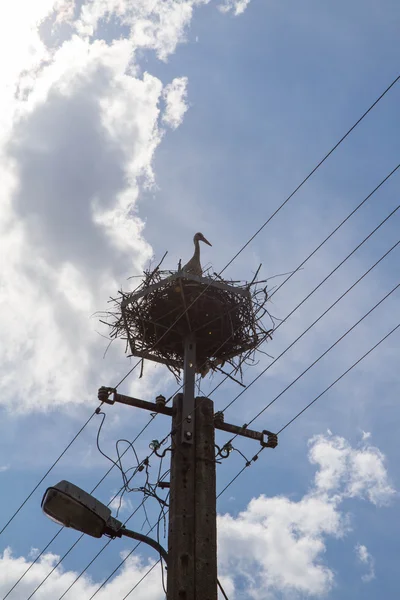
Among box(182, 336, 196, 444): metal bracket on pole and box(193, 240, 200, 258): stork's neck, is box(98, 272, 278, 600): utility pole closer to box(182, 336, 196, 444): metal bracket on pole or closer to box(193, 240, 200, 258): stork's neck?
box(182, 336, 196, 444): metal bracket on pole

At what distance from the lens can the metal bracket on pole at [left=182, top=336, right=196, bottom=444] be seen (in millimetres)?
7422

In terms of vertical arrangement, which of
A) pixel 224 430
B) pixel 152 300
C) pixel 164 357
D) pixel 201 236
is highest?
pixel 201 236

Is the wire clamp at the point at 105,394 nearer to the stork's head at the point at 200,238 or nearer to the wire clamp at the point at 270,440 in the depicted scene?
the wire clamp at the point at 270,440

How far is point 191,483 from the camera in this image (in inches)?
277

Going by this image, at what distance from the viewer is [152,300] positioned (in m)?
10.2

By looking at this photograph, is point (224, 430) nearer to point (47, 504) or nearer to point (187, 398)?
point (187, 398)

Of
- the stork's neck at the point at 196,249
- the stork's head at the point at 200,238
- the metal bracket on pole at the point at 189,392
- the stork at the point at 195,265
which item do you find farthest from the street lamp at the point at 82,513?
the stork's head at the point at 200,238

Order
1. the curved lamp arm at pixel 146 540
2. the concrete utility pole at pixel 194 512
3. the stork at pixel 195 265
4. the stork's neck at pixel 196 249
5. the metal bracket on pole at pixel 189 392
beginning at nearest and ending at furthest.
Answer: the concrete utility pole at pixel 194 512, the curved lamp arm at pixel 146 540, the metal bracket on pole at pixel 189 392, the stork at pixel 195 265, the stork's neck at pixel 196 249

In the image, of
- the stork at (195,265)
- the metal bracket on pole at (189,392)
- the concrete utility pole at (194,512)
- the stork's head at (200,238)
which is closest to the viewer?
the concrete utility pole at (194,512)

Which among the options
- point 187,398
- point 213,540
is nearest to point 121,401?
point 187,398

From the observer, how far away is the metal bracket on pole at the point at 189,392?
7422 millimetres

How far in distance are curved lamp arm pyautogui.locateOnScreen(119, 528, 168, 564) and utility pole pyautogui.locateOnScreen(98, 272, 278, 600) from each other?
11cm

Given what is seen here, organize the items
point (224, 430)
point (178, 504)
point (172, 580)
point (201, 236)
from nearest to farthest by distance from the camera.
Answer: point (172, 580) < point (178, 504) < point (224, 430) < point (201, 236)

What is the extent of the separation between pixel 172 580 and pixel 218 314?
13.2 feet
